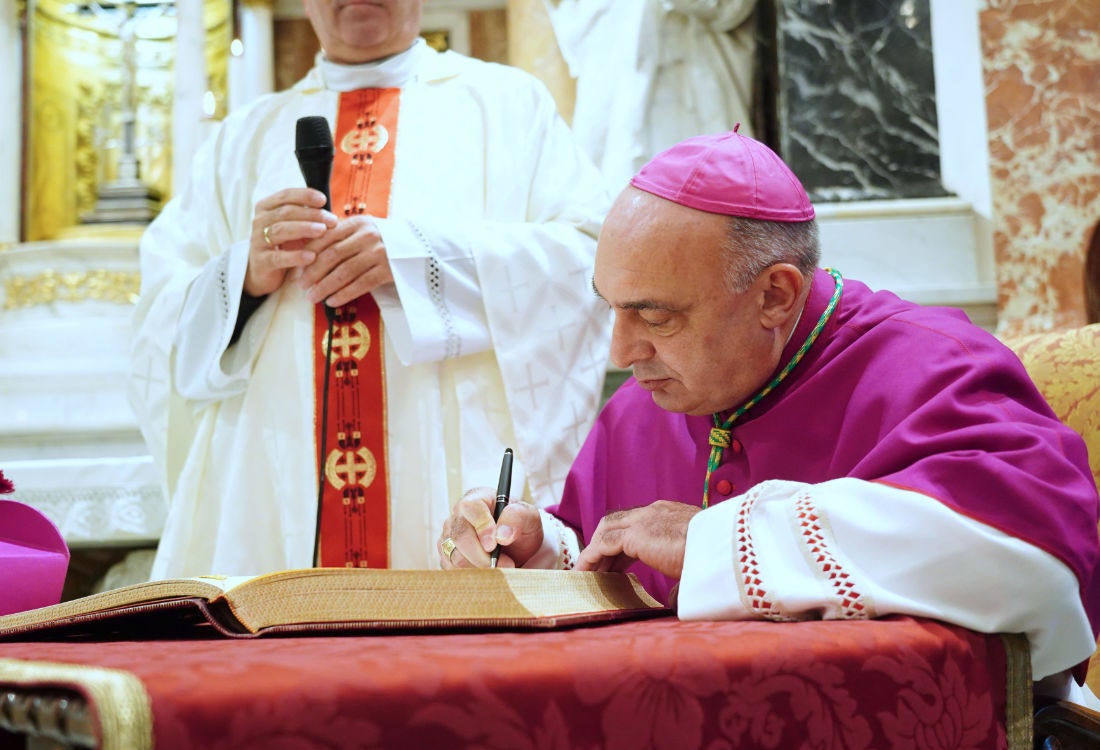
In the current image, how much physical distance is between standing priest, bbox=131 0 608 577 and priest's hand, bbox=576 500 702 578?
129cm

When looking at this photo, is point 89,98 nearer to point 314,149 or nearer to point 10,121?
point 10,121

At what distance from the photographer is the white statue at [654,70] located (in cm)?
492

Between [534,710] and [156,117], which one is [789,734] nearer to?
[534,710]

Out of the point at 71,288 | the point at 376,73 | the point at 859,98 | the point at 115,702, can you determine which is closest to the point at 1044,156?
the point at 859,98

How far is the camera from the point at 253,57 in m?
6.96

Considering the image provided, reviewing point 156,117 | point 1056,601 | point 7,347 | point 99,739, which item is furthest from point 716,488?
point 156,117

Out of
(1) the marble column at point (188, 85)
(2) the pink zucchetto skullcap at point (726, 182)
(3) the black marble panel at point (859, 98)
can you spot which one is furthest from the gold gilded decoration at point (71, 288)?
(2) the pink zucchetto skullcap at point (726, 182)

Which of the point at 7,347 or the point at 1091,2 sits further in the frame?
the point at 7,347

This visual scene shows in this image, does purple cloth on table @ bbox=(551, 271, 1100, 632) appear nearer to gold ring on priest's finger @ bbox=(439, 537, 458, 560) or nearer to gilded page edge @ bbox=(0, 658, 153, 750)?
gold ring on priest's finger @ bbox=(439, 537, 458, 560)

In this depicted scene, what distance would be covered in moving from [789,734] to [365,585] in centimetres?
56

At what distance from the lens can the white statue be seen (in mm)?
4922

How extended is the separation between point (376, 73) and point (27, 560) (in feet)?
6.93

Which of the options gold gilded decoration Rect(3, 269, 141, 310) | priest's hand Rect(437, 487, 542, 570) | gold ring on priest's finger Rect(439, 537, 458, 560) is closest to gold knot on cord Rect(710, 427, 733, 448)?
priest's hand Rect(437, 487, 542, 570)

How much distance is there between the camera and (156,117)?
24.6 ft
